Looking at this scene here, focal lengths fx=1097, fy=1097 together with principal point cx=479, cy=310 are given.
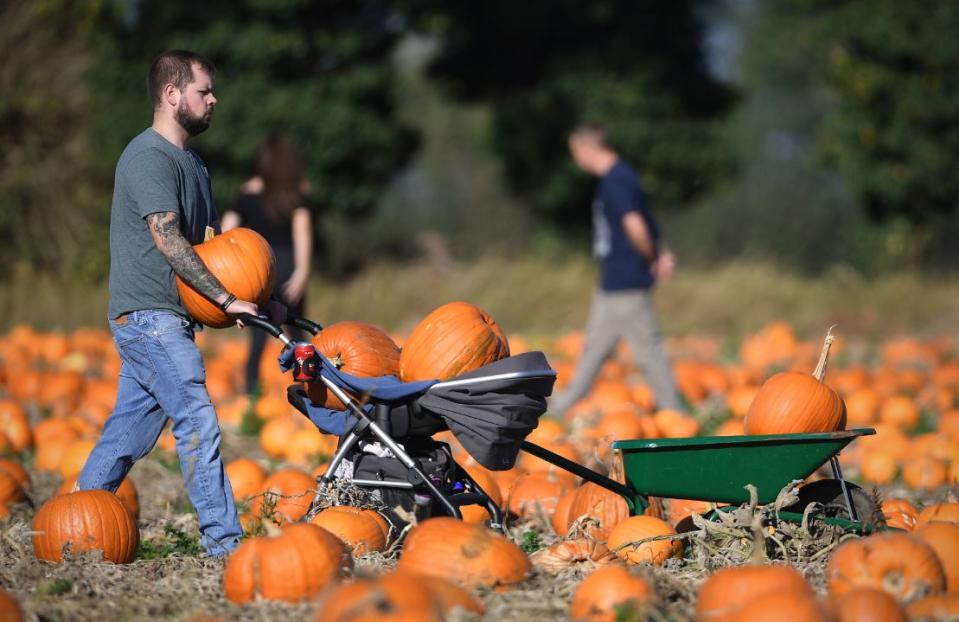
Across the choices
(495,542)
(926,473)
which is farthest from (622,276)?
(495,542)

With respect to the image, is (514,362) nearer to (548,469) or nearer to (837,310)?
(548,469)

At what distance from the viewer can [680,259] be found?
20.9 meters

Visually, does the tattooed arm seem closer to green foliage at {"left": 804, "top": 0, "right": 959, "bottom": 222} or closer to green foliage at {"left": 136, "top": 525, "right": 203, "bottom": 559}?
green foliage at {"left": 136, "top": 525, "right": 203, "bottom": 559}

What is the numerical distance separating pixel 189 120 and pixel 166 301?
0.72m

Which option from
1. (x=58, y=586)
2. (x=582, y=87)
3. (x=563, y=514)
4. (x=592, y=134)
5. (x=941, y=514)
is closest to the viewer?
(x=58, y=586)


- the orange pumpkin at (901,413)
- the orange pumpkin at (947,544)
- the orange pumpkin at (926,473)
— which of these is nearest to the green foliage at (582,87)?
the orange pumpkin at (901,413)

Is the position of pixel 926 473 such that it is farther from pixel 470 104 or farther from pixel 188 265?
pixel 470 104

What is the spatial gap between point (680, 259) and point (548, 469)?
15.7 m

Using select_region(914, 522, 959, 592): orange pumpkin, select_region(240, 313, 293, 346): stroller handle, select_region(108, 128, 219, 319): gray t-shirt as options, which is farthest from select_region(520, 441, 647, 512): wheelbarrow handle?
select_region(108, 128, 219, 319): gray t-shirt

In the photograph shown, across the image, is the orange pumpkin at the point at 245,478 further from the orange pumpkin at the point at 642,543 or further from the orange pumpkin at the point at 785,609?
the orange pumpkin at the point at 785,609

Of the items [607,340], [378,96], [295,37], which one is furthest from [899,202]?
[607,340]

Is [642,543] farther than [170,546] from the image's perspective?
No

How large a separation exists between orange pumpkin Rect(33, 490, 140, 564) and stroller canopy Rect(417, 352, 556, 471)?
1.23m

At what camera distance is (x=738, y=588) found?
309 cm
